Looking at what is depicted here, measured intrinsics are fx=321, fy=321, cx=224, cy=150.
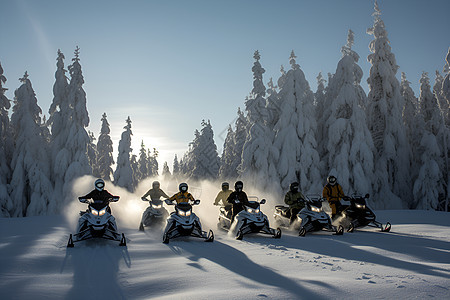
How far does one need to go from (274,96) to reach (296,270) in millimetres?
23709

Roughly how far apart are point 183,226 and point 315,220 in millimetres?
4563

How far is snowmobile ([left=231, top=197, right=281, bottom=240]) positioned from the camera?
9984 mm

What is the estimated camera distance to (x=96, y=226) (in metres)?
8.19

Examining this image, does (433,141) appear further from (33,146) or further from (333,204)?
(33,146)

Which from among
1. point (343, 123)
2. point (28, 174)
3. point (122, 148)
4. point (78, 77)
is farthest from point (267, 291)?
point (122, 148)

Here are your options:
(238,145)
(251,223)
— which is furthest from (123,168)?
(251,223)

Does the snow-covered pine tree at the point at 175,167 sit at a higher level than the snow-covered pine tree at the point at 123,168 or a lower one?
higher

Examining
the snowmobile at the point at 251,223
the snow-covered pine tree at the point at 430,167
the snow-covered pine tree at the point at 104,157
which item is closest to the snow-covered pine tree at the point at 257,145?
the snow-covered pine tree at the point at 430,167

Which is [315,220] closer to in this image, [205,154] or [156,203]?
[156,203]

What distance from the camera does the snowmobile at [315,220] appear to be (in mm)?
10766

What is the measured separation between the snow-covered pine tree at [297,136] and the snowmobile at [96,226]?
18250mm

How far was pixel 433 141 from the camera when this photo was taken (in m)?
24.3

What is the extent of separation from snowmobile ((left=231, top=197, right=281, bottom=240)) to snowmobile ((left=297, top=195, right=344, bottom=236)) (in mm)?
1351

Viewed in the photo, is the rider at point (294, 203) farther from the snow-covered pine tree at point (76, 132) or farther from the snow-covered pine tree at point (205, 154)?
the snow-covered pine tree at point (205, 154)
